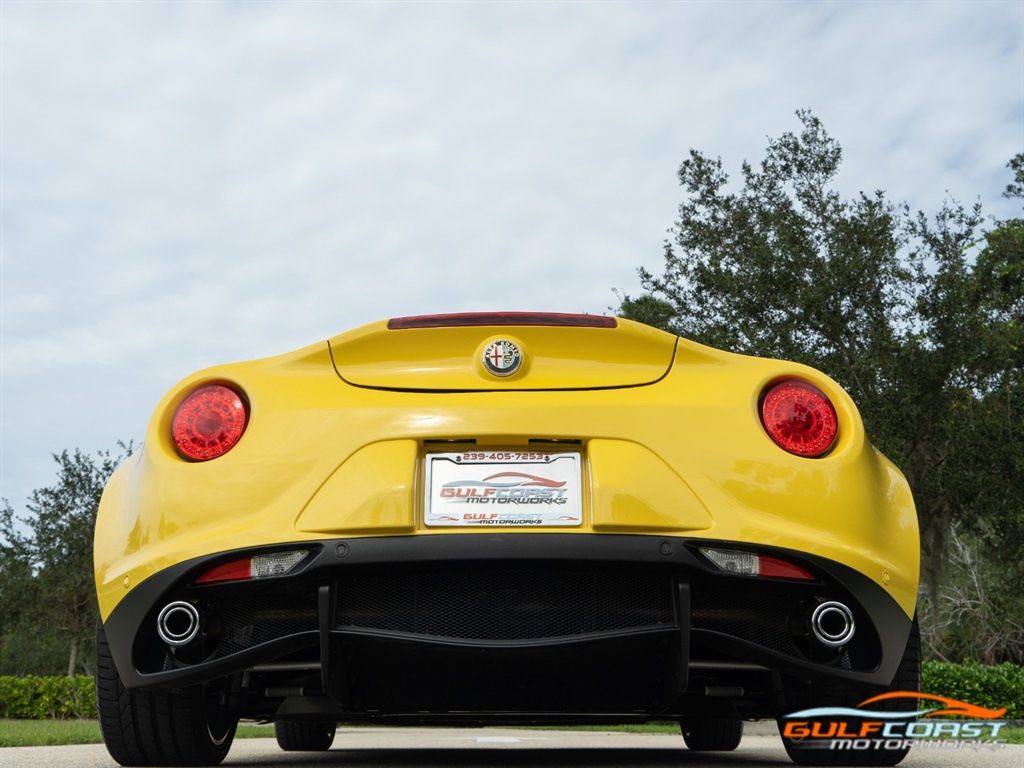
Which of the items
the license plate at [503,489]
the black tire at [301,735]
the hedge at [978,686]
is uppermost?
the license plate at [503,489]

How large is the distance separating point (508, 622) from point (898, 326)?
55.4 ft

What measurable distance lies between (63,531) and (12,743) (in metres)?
24.3

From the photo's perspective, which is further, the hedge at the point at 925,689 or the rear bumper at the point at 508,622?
the hedge at the point at 925,689

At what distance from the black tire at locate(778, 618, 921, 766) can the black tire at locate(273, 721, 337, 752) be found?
2.80m

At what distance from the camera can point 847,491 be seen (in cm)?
271

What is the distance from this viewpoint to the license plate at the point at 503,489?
259cm

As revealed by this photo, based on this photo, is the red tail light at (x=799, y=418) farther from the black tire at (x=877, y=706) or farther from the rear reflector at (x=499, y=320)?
the black tire at (x=877, y=706)

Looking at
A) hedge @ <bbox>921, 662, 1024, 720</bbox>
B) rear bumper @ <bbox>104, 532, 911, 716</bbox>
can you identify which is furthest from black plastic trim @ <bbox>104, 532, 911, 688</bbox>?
hedge @ <bbox>921, 662, 1024, 720</bbox>

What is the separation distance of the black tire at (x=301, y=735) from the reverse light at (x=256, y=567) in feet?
9.45

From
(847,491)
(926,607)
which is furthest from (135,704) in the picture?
(926,607)

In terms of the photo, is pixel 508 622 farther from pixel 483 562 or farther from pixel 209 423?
pixel 209 423

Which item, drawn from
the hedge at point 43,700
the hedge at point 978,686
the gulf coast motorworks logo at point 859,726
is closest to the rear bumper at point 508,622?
the gulf coast motorworks logo at point 859,726

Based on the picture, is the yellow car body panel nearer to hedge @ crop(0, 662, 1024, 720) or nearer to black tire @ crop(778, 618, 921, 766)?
black tire @ crop(778, 618, 921, 766)

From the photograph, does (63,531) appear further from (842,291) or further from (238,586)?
(238,586)
